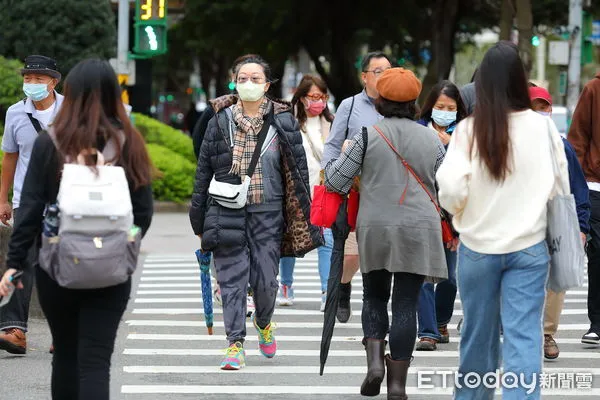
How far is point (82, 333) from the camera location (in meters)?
5.70

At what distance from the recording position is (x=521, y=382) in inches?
241

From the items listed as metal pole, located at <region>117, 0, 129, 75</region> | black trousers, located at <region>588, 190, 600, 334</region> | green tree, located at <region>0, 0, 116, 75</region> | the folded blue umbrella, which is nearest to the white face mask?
the folded blue umbrella

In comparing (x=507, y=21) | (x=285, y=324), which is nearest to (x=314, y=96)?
(x=285, y=324)

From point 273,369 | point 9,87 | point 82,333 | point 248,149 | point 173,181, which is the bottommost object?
point 173,181

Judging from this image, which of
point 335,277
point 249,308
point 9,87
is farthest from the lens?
point 9,87

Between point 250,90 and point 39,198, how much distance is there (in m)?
3.03

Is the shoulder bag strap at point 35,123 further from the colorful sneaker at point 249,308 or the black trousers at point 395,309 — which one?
the colorful sneaker at point 249,308

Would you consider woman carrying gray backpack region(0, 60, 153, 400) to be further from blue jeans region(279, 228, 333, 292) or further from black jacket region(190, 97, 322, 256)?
blue jeans region(279, 228, 333, 292)

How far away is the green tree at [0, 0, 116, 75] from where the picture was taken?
934 inches

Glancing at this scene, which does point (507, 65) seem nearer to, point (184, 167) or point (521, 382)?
point (521, 382)

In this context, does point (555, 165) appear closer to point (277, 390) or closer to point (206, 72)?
point (277, 390)

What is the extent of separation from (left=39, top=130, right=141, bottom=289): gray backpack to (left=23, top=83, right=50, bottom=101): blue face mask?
3.28 m

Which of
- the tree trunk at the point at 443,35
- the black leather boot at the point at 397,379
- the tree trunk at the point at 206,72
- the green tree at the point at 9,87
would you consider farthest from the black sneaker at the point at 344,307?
the tree trunk at the point at 206,72

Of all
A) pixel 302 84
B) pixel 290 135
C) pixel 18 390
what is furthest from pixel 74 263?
pixel 302 84
